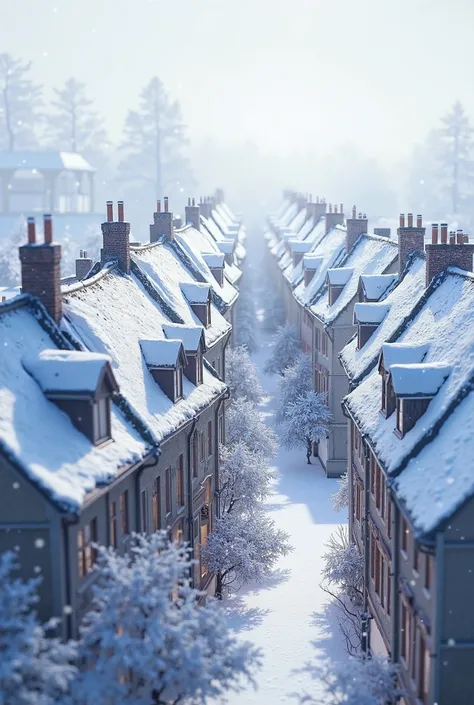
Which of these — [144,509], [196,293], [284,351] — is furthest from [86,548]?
[284,351]

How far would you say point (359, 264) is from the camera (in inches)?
1791

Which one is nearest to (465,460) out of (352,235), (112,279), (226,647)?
(226,647)

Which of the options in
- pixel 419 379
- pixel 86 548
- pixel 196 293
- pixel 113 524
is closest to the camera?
pixel 86 548

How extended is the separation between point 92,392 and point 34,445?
1.95m

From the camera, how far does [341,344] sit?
141 ft

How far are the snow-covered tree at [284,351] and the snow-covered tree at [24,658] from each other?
44705mm

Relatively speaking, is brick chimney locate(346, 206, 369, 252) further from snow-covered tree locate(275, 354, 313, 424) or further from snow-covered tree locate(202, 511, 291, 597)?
snow-covered tree locate(202, 511, 291, 597)

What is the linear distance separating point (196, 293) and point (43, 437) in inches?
731

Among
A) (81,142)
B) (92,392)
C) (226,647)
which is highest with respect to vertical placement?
(81,142)

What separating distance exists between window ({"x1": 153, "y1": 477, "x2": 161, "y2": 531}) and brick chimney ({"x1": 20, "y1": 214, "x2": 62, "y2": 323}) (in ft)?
17.6

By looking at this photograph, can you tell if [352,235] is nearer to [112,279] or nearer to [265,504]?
[265,504]

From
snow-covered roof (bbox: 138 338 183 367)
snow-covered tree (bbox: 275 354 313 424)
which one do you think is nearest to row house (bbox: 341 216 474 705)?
snow-covered roof (bbox: 138 338 183 367)

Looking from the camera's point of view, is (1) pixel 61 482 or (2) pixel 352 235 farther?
(2) pixel 352 235

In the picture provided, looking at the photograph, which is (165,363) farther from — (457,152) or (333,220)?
(457,152)
